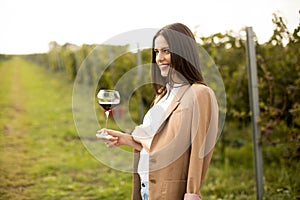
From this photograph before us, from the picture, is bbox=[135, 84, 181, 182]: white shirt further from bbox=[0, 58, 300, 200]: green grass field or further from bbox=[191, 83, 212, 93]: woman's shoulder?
bbox=[0, 58, 300, 200]: green grass field

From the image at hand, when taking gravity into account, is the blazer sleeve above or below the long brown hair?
below

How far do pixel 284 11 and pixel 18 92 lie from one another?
9.60 metres

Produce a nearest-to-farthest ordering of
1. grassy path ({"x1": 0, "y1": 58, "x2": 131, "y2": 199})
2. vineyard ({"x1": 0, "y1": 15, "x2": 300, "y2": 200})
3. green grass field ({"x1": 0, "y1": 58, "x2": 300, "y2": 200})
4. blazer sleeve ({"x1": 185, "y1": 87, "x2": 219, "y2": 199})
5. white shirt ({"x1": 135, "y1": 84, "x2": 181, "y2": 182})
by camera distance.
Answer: blazer sleeve ({"x1": 185, "y1": 87, "x2": 219, "y2": 199})
white shirt ({"x1": 135, "y1": 84, "x2": 181, "y2": 182})
vineyard ({"x1": 0, "y1": 15, "x2": 300, "y2": 200})
green grass field ({"x1": 0, "y1": 58, "x2": 300, "y2": 200})
grassy path ({"x1": 0, "y1": 58, "x2": 131, "y2": 199})

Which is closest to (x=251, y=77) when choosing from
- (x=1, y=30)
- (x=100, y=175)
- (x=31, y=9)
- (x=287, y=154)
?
(x=287, y=154)

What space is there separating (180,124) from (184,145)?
9 cm

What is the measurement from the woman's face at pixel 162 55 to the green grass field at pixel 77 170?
213 centimetres

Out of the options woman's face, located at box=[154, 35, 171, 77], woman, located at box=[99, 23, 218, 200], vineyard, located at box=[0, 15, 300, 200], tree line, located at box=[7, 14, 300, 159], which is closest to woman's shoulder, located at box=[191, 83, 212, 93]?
woman, located at box=[99, 23, 218, 200]

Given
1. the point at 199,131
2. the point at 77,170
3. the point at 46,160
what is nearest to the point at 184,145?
the point at 199,131

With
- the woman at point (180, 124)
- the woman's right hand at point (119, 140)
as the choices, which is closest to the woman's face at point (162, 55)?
the woman at point (180, 124)

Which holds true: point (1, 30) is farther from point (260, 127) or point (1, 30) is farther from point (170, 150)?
point (170, 150)

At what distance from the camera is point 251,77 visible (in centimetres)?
355

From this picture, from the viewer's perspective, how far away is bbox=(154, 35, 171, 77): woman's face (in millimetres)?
1887

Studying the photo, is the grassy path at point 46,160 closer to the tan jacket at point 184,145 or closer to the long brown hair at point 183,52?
the tan jacket at point 184,145

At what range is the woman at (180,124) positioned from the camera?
1817mm
